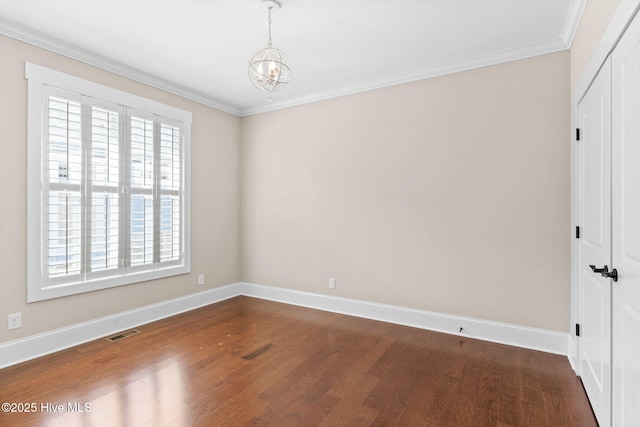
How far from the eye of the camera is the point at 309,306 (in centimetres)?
427

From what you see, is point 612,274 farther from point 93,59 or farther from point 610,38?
point 93,59

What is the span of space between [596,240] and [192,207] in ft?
13.3

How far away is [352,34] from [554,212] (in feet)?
7.78

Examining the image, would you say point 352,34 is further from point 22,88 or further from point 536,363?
point 536,363

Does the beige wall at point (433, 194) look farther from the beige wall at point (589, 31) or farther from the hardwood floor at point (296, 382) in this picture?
the hardwood floor at point (296, 382)

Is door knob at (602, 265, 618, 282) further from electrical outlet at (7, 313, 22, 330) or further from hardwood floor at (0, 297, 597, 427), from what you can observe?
electrical outlet at (7, 313, 22, 330)

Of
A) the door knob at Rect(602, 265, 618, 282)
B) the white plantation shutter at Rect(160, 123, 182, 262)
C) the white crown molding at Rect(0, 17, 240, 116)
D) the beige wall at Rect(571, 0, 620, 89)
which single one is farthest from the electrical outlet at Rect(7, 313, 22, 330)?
the beige wall at Rect(571, 0, 620, 89)

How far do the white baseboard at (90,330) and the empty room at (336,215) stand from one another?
20mm

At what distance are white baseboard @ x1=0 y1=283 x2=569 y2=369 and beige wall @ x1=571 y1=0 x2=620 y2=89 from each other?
7.30 feet

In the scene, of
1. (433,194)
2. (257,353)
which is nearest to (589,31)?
(433,194)

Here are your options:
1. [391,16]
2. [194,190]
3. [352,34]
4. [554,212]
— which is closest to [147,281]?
[194,190]

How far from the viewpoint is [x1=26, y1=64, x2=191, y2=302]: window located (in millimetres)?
2857

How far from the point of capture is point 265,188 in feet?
15.5

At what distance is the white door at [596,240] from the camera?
1.79m
